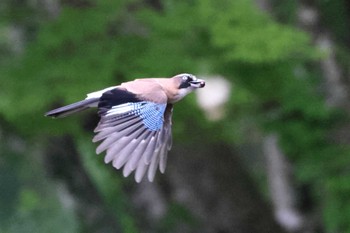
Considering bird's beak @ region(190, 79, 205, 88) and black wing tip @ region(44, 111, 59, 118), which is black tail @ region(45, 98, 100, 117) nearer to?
black wing tip @ region(44, 111, 59, 118)

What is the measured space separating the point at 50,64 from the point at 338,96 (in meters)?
1.71

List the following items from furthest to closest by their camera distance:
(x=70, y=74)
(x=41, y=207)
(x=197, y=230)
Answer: (x=197, y=230), (x=41, y=207), (x=70, y=74)

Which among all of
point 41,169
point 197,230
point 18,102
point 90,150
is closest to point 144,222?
point 197,230

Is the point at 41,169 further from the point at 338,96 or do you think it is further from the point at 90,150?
the point at 338,96

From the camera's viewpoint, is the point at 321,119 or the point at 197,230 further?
the point at 197,230

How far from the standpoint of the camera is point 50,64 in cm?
544

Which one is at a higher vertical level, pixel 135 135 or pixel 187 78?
pixel 187 78

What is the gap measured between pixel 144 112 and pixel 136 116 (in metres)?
0.06

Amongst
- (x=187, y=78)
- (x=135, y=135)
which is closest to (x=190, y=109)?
(x=135, y=135)

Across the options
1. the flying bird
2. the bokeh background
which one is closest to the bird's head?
the flying bird

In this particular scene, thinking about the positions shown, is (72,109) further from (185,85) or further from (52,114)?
(185,85)

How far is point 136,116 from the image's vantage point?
2719mm

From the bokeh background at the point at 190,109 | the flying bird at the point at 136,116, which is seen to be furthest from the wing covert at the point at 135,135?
the bokeh background at the point at 190,109

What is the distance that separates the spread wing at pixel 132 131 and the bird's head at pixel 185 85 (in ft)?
0.27
